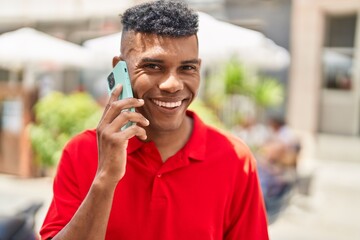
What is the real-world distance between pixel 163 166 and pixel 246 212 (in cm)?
30

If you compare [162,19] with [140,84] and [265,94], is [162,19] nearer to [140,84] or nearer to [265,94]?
[140,84]

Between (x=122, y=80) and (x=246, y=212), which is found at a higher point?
(x=122, y=80)

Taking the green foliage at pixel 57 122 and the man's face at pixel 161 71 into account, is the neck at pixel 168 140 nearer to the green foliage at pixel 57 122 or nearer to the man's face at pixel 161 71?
the man's face at pixel 161 71

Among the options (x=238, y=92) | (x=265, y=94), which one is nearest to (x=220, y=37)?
(x=238, y=92)

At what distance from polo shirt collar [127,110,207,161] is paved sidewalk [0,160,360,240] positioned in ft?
15.4

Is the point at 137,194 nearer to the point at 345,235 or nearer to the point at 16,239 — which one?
the point at 16,239

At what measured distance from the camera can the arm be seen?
132cm

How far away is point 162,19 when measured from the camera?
1454 millimetres

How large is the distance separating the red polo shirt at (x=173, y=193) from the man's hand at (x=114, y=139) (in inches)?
7.3

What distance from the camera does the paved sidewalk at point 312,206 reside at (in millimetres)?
6652

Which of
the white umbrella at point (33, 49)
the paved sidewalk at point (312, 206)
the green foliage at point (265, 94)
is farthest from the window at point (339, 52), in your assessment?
the white umbrella at point (33, 49)

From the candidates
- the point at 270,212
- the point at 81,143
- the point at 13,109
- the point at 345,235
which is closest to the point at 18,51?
the point at 13,109

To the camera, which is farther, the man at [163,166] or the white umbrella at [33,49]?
the white umbrella at [33,49]

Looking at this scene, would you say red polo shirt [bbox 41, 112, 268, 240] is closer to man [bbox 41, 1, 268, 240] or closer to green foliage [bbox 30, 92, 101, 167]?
man [bbox 41, 1, 268, 240]
